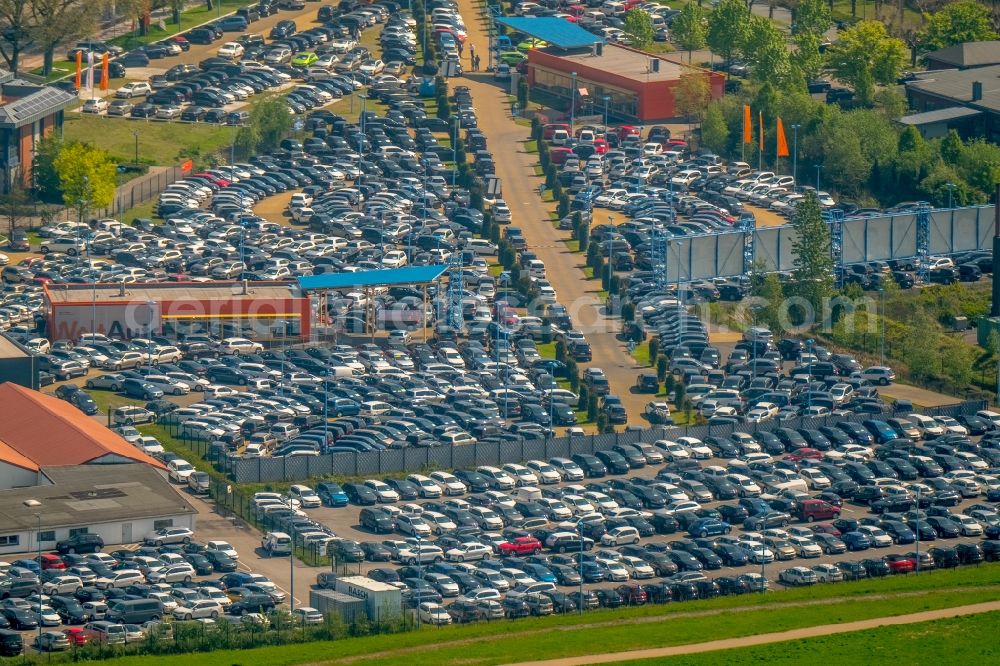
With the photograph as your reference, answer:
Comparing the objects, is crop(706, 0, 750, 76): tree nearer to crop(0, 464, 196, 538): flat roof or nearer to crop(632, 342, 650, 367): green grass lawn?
crop(632, 342, 650, 367): green grass lawn

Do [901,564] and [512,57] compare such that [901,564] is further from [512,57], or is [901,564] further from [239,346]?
[512,57]

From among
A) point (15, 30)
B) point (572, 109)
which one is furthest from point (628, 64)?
point (15, 30)

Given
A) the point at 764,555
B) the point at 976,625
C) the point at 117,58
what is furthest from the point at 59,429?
the point at 117,58

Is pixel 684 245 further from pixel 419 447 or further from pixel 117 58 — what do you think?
pixel 117 58

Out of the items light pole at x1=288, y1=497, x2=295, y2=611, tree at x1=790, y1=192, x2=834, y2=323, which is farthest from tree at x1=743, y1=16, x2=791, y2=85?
light pole at x1=288, y1=497, x2=295, y2=611

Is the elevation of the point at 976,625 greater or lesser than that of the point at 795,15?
lesser

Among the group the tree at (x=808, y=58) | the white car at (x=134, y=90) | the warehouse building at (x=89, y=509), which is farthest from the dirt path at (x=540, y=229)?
the warehouse building at (x=89, y=509)
